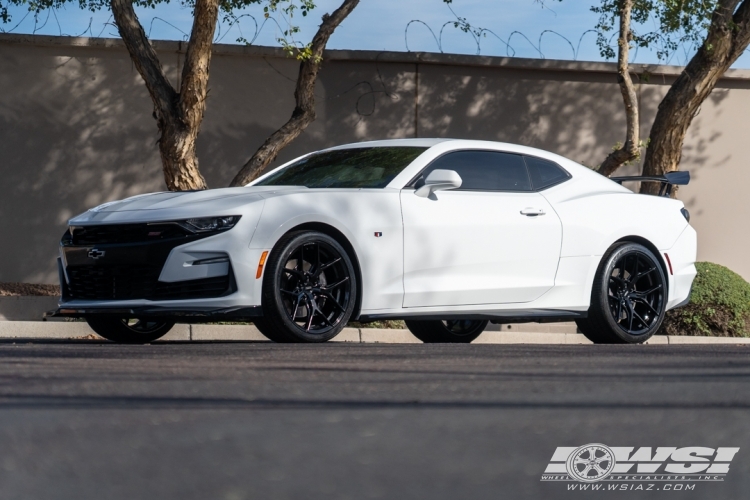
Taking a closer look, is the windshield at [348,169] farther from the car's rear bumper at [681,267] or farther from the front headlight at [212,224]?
the car's rear bumper at [681,267]

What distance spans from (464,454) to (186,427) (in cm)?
80

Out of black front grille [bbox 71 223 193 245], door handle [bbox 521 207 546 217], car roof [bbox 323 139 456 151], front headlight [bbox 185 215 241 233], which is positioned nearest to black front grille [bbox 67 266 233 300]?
black front grille [bbox 71 223 193 245]

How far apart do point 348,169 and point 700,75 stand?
6.85m

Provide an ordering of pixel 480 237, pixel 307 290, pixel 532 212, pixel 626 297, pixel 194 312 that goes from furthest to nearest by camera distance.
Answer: pixel 626 297, pixel 532 212, pixel 480 237, pixel 307 290, pixel 194 312

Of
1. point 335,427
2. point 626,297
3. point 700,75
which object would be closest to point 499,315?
point 626,297

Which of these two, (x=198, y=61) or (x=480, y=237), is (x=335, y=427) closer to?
(x=480, y=237)

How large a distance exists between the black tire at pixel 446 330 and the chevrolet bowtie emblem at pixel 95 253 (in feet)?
9.96

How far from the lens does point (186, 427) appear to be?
3.18m

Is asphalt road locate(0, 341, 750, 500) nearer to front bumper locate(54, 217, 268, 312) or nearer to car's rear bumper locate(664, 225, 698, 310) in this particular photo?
front bumper locate(54, 217, 268, 312)

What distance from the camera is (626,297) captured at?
8.67 meters

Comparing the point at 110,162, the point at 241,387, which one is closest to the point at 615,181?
the point at 241,387

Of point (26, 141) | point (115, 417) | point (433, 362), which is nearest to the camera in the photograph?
point (115, 417)

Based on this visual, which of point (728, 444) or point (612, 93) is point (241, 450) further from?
point (612, 93)

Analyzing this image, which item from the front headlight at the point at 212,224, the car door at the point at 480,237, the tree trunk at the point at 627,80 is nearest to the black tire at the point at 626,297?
the car door at the point at 480,237
